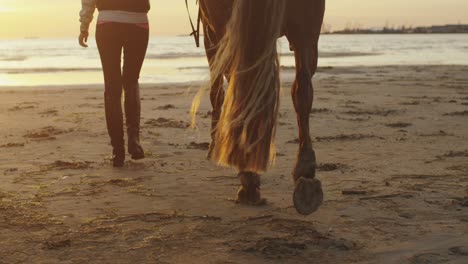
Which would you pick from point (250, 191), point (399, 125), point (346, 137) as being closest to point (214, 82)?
point (250, 191)

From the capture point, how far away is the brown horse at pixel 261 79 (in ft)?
9.88

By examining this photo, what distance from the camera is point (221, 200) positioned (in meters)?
3.76

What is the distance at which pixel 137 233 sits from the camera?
304cm

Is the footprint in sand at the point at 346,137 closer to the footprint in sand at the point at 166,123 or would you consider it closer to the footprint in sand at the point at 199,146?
the footprint in sand at the point at 199,146

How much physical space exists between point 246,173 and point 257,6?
99cm

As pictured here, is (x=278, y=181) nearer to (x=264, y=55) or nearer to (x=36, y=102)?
(x=264, y=55)

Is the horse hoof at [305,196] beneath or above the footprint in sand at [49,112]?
above

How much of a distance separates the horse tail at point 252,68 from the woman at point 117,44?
2042 mm

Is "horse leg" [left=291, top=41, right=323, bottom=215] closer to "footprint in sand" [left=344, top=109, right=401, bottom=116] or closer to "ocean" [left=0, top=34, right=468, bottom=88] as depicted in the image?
"ocean" [left=0, top=34, right=468, bottom=88]

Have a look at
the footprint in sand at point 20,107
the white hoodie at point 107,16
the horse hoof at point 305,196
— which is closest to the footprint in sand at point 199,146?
the white hoodie at point 107,16

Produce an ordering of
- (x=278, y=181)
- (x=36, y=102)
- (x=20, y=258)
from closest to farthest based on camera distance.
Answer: (x=20, y=258) → (x=278, y=181) → (x=36, y=102)

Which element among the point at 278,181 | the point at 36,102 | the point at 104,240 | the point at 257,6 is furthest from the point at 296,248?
the point at 36,102

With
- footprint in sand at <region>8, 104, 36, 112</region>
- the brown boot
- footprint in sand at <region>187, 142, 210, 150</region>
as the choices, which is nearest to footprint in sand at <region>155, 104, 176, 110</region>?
footprint in sand at <region>8, 104, 36, 112</region>

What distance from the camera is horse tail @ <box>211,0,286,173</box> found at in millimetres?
3014
